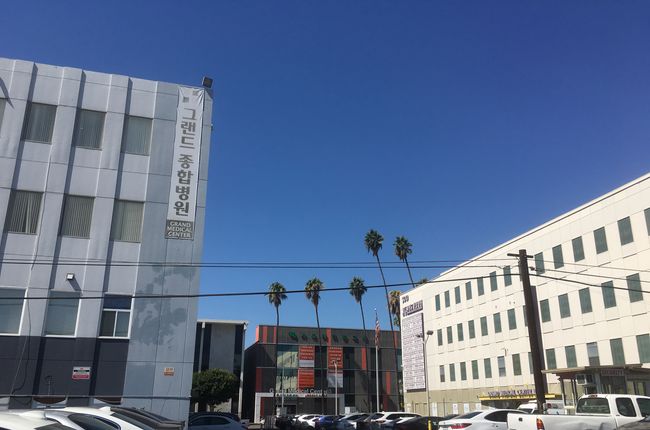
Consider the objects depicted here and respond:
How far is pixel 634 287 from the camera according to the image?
1328 inches

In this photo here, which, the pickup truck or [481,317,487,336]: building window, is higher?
[481,317,487,336]: building window

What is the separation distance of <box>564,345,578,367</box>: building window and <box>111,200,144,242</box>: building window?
3120cm

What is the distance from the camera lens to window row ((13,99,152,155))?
21.8 metres

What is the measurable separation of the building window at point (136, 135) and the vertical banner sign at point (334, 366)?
61.7 meters

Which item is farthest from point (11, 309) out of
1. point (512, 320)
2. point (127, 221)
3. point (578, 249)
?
point (512, 320)

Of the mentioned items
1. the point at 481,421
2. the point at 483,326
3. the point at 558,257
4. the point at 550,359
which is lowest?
the point at 481,421

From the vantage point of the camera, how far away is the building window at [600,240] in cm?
3619

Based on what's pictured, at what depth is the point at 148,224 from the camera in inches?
855

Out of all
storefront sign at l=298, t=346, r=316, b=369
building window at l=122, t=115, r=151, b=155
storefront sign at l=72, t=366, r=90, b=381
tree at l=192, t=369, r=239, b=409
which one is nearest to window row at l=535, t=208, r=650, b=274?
building window at l=122, t=115, r=151, b=155

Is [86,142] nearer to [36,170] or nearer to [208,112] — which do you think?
[36,170]

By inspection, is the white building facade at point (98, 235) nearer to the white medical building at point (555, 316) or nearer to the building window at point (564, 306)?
the white medical building at point (555, 316)

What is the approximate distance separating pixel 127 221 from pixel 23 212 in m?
3.76

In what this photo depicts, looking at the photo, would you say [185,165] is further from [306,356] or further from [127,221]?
[306,356]

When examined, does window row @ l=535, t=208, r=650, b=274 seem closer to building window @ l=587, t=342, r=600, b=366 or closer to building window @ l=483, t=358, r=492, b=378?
building window @ l=587, t=342, r=600, b=366
